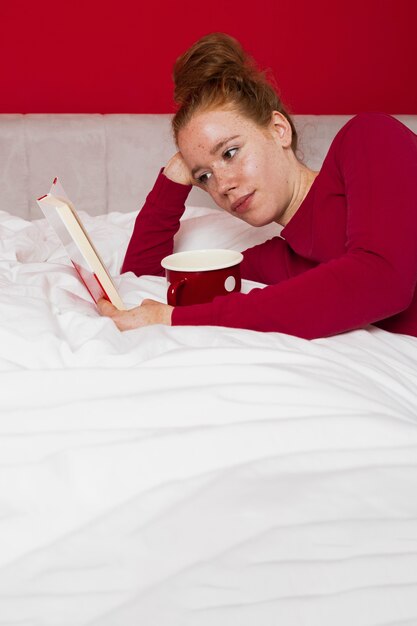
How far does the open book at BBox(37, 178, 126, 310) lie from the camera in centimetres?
110

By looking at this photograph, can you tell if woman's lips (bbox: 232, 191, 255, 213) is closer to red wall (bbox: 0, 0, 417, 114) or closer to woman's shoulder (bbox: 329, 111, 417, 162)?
woman's shoulder (bbox: 329, 111, 417, 162)

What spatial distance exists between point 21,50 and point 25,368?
5.33 ft

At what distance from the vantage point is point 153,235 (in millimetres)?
1730

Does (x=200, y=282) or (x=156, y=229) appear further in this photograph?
(x=156, y=229)

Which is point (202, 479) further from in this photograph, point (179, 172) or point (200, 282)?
point (179, 172)

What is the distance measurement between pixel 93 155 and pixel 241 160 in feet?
3.15

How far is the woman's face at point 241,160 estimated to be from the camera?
4.43 feet

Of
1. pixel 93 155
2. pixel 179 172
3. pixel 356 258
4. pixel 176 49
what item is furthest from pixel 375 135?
pixel 176 49

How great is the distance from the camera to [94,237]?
187cm

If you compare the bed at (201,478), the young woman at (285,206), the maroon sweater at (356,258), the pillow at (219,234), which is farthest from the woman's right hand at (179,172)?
the bed at (201,478)

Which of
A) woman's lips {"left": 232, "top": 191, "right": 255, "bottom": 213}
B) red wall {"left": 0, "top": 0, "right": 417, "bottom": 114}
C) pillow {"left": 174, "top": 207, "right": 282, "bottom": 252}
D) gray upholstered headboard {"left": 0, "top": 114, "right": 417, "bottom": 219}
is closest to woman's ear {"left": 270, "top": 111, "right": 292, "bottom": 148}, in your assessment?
woman's lips {"left": 232, "top": 191, "right": 255, "bottom": 213}

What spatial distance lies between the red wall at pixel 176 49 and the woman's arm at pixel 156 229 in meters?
0.77

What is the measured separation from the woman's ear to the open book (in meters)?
0.44

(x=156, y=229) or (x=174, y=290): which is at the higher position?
(x=174, y=290)
